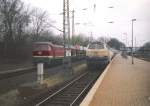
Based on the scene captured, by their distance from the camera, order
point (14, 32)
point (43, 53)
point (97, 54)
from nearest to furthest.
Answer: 1. point (97, 54)
2. point (43, 53)
3. point (14, 32)

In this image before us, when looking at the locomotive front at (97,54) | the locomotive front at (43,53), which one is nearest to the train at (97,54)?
the locomotive front at (97,54)

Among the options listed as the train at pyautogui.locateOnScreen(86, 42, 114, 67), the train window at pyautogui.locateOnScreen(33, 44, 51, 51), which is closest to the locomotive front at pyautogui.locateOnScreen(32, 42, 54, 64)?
the train window at pyautogui.locateOnScreen(33, 44, 51, 51)

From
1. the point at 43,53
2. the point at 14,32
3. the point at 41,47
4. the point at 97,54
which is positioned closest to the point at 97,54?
the point at 97,54

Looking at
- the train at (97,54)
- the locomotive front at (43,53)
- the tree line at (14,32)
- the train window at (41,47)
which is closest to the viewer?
the train at (97,54)

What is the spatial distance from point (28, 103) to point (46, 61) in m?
22.7

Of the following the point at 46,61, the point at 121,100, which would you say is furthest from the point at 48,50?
the point at 121,100

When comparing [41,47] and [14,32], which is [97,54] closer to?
[41,47]

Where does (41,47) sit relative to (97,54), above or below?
above

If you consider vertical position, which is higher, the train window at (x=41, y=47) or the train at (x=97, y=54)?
the train window at (x=41, y=47)

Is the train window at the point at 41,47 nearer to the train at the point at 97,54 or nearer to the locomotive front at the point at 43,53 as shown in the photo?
the locomotive front at the point at 43,53

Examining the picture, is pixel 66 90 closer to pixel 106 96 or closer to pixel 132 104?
pixel 106 96

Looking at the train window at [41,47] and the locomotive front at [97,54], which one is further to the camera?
the train window at [41,47]

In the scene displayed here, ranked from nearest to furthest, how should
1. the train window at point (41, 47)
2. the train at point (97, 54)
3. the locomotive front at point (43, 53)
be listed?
the train at point (97, 54)
the locomotive front at point (43, 53)
the train window at point (41, 47)

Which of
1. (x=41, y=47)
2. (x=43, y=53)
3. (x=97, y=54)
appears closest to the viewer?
(x=97, y=54)
